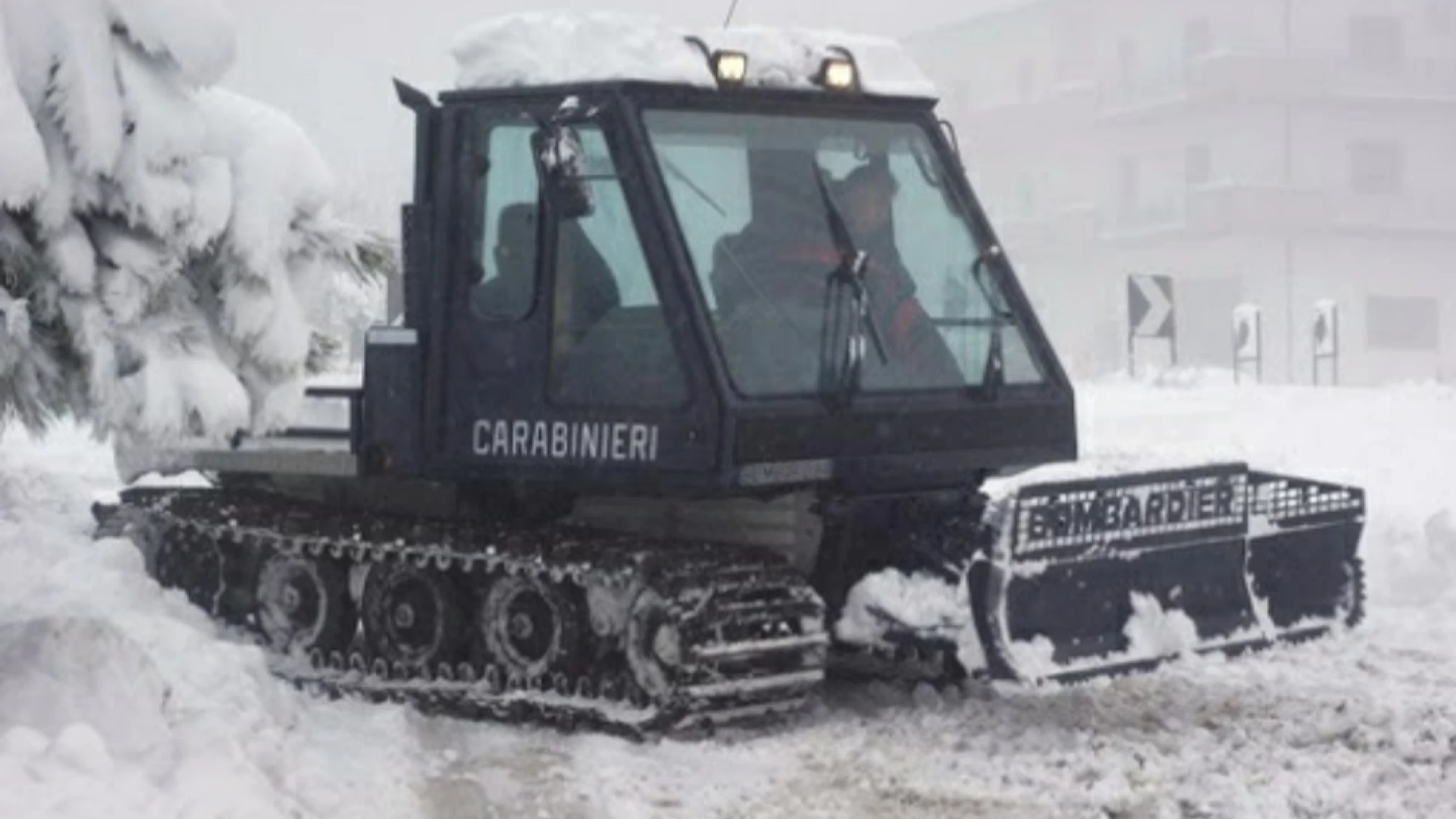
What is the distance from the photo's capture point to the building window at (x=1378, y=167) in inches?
2477

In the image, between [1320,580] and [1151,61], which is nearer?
[1320,580]

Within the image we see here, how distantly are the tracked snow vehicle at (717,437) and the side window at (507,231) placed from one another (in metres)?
0.01

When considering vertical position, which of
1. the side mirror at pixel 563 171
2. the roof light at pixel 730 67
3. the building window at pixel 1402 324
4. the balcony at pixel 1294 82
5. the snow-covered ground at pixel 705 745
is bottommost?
the snow-covered ground at pixel 705 745

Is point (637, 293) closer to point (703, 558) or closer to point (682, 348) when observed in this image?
point (682, 348)

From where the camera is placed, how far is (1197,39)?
213ft

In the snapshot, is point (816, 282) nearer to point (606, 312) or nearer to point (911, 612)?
point (606, 312)

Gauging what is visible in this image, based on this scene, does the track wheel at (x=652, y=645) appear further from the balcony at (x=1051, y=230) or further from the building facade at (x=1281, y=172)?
the balcony at (x=1051, y=230)

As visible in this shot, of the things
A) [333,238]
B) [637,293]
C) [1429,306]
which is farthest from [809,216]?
[1429,306]

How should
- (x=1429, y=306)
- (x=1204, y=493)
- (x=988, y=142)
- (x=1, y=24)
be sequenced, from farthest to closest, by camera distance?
1. (x=988, y=142)
2. (x=1429, y=306)
3. (x=1204, y=493)
4. (x=1, y=24)

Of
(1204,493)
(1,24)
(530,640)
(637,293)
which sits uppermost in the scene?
(1,24)

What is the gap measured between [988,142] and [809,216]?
211ft

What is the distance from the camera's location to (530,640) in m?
10.3

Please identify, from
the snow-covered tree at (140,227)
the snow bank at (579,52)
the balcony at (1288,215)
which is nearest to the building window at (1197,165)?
the balcony at (1288,215)

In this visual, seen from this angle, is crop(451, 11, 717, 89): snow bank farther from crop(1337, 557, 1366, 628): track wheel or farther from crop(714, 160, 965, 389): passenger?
crop(1337, 557, 1366, 628): track wheel
